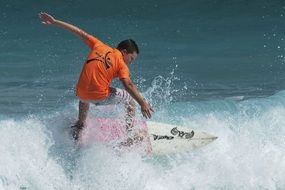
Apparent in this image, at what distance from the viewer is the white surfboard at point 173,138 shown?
9781mm

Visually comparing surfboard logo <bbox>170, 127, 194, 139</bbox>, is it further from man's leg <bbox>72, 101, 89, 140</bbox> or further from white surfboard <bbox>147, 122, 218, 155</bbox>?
man's leg <bbox>72, 101, 89, 140</bbox>

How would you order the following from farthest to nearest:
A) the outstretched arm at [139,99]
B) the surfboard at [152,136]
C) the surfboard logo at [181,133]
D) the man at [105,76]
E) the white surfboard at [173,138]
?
the surfboard logo at [181,133] → the white surfboard at [173,138] → the surfboard at [152,136] → the man at [105,76] → the outstretched arm at [139,99]

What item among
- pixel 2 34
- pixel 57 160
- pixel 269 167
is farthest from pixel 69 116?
pixel 2 34

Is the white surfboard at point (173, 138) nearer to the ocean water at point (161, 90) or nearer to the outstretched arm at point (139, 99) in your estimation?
the ocean water at point (161, 90)

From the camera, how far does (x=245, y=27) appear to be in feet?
92.1

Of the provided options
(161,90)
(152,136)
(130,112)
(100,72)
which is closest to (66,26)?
(100,72)

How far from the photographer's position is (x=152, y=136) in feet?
31.9

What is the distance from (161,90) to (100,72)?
Result: 8.41m

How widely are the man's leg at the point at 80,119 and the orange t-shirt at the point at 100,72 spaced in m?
0.21

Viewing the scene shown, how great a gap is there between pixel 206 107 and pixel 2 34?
44.8 ft

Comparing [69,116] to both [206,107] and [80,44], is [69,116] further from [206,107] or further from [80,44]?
[80,44]

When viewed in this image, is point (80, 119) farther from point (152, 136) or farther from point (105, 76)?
point (152, 136)

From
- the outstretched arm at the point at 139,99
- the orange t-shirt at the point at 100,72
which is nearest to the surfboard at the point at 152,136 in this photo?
the orange t-shirt at the point at 100,72

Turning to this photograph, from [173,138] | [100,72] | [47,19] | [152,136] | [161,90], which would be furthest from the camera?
[161,90]
